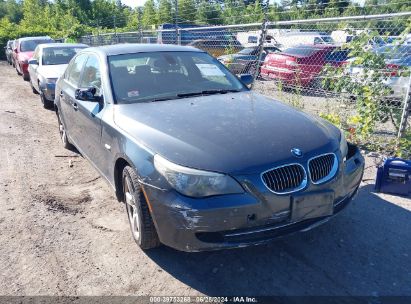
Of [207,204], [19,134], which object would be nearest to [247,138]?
[207,204]

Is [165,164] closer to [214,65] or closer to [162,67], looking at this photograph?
[162,67]

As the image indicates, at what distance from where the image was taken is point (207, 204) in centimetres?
256

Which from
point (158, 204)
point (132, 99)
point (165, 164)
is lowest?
point (158, 204)

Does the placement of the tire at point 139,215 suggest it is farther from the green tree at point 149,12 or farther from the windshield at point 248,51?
the green tree at point 149,12

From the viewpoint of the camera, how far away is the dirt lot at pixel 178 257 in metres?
2.86

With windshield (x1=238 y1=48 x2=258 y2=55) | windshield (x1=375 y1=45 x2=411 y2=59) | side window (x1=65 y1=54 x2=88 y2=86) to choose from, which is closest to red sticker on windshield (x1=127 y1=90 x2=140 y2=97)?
side window (x1=65 y1=54 x2=88 y2=86)

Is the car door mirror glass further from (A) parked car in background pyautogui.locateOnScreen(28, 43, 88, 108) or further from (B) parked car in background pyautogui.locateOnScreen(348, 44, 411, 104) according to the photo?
(A) parked car in background pyautogui.locateOnScreen(28, 43, 88, 108)

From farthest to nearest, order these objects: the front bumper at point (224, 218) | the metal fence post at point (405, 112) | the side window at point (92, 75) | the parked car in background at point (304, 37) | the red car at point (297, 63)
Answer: the parked car in background at point (304, 37)
the red car at point (297, 63)
the metal fence post at point (405, 112)
the side window at point (92, 75)
the front bumper at point (224, 218)

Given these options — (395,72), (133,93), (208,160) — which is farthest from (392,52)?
(208,160)

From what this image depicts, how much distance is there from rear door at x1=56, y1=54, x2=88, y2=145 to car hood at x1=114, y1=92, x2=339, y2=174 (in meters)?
1.55

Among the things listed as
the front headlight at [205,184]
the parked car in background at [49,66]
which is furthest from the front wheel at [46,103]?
the front headlight at [205,184]

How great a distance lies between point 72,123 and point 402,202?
4110 millimetres

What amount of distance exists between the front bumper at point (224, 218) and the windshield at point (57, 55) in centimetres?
834

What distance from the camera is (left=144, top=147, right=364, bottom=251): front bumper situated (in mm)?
2564
